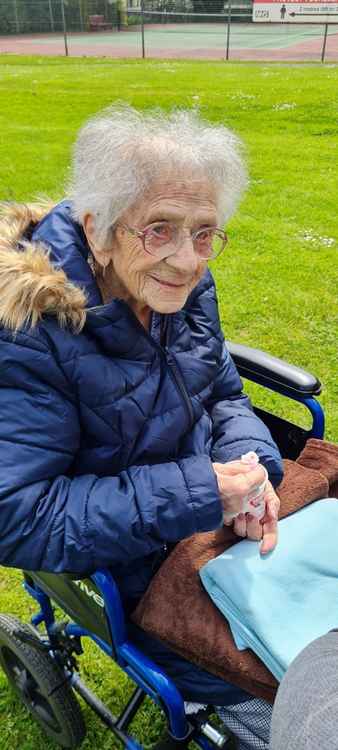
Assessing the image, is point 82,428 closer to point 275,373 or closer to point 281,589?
point 281,589

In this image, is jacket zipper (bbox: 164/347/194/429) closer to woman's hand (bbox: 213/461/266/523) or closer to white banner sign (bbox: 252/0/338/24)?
woman's hand (bbox: 213/461/266/523)

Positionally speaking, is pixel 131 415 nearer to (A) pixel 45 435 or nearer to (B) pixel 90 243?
(A) pixel 45 435

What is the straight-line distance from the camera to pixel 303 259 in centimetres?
513

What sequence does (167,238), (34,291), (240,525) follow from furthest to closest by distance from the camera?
(240,525)
(167,238)
(34,291)

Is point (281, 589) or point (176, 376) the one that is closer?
point (281, 589)

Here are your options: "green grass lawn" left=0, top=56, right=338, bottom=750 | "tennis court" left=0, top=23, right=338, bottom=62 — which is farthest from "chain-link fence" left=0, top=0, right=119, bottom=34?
"green grass lawn" left=0, top=56, right=338, bottom=750

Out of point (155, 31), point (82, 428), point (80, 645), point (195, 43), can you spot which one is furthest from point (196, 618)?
point (155, 31)

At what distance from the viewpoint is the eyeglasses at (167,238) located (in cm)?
144

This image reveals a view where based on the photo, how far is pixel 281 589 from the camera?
1.42 m

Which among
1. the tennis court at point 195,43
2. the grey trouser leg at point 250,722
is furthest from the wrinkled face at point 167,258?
the tennis court at point 195,43

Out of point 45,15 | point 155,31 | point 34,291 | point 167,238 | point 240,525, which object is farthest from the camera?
point 45,15

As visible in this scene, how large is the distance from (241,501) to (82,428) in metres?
0.40

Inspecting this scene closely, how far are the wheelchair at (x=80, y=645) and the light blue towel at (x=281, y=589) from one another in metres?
0.23

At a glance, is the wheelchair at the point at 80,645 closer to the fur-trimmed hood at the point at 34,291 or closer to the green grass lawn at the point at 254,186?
the green grass lawn at the point at 254,186
